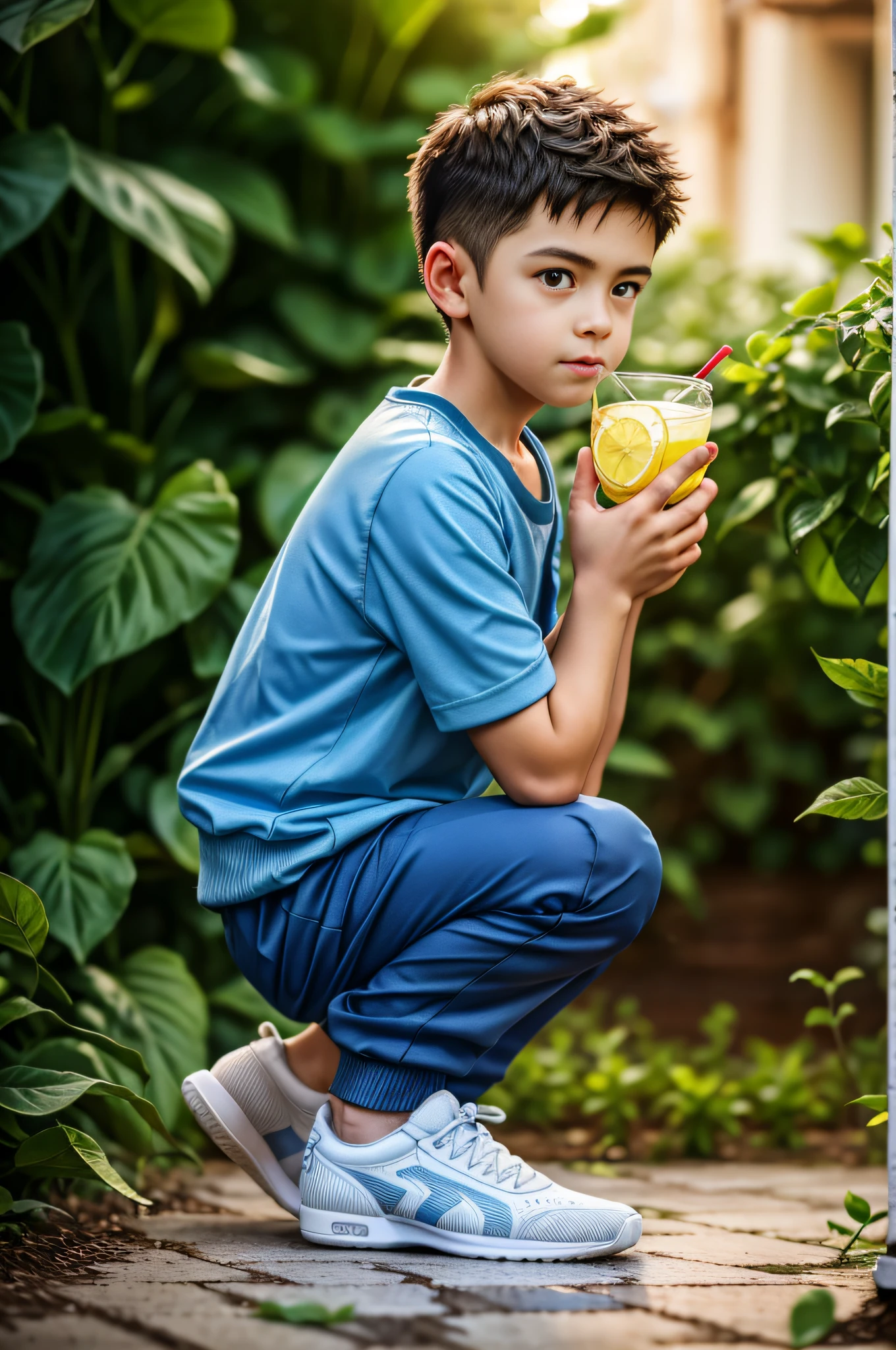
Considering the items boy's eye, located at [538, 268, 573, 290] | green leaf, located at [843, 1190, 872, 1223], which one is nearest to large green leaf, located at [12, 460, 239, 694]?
boy's eye, located at [538, 268, 573, 290]

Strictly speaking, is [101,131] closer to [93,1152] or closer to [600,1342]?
[93,1152]

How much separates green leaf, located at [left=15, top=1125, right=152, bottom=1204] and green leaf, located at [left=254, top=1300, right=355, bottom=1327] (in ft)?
1.16

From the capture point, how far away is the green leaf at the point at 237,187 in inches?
104

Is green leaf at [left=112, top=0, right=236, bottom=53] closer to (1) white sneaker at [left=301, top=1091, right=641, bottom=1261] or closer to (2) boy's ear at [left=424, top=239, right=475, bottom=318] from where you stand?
(2) boy's ear at [left=424, top=239, right=475, bottom=318]

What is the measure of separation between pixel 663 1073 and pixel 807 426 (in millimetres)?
1276

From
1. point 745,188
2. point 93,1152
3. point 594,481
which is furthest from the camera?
point 745,188

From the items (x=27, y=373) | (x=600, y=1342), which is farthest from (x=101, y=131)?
(x=600, y=1342)

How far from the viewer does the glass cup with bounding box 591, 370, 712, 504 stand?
156 cm

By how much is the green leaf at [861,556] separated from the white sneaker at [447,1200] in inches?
30.9

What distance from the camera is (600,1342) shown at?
1121 millimetres

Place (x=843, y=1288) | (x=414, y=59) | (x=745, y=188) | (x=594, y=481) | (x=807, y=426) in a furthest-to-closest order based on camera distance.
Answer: (x=745, y=188)
(x=414, y=59)
(x=807, y=426)
(x=594, y=481)
(x=843, y=1288)

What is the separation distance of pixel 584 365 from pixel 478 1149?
88 cm

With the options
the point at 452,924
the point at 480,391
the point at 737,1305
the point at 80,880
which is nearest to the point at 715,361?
the point at 480,391

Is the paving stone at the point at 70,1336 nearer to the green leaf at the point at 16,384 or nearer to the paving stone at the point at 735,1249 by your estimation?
the paving stone at the point at 735,1249
